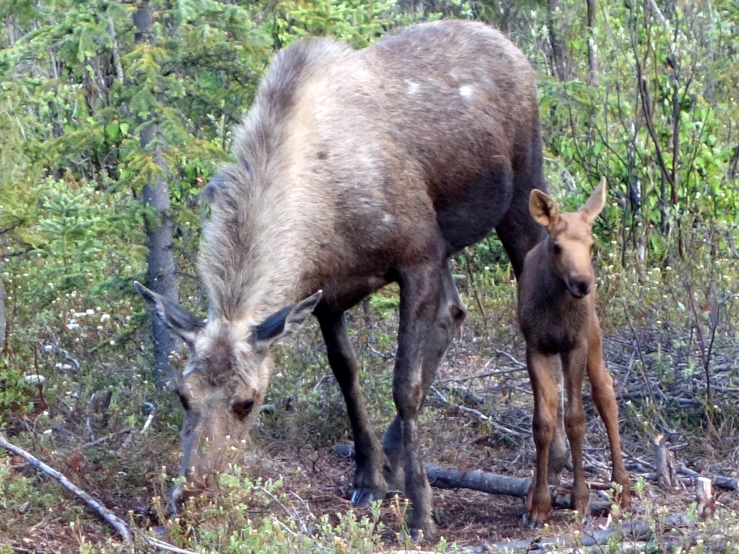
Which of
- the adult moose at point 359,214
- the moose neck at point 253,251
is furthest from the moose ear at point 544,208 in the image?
the moose neck at point 253,251

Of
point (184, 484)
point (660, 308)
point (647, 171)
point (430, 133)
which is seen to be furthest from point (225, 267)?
point (647, 171)

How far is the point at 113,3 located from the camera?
23.7ft

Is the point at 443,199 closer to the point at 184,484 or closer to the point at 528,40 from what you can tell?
the point at 184,484

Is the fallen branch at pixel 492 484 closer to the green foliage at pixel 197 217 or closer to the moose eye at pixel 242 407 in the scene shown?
the green foliage at pixel 197 217

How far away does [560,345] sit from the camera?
6.24 m

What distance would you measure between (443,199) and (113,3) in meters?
2.47

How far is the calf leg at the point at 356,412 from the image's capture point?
7.32 meters

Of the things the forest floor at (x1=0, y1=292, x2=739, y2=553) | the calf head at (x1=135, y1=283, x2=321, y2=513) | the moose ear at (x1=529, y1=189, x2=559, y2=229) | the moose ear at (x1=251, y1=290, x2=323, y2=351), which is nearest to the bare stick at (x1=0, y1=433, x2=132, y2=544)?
the forest floor at (x1=0, y1=292, x2=739, y2=553)

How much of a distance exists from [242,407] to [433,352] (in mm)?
2152

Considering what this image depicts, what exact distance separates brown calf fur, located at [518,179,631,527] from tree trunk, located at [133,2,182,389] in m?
2.83

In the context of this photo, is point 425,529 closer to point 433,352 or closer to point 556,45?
point 433,352

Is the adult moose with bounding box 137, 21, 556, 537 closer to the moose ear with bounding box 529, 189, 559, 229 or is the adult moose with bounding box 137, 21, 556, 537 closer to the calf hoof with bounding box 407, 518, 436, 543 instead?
the calf hoof with bounding box 407, 518, 436, 543

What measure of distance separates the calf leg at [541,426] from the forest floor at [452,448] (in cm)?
14

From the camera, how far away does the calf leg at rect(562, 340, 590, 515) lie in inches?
243
